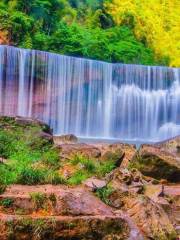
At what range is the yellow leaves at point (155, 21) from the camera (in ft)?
140

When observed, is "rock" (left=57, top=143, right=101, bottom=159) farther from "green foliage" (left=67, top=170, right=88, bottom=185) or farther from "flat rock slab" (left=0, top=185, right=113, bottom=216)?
"flat rock slab" (left=0, top=185, right=113, bottom=216)

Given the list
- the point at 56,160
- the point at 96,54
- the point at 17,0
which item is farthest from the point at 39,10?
the point at 56,160

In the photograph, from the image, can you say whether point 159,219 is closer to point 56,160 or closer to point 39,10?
point 56,160

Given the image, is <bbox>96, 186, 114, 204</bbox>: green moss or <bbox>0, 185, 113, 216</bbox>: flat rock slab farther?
<bbox>96, 186, 114, 204</bbox>: green moss

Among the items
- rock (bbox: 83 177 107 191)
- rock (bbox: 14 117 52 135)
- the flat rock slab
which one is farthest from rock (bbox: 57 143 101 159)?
the flat rock slab

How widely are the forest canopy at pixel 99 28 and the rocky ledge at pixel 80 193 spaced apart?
16706 mm

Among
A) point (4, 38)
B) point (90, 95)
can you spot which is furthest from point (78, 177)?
point (4, 38)

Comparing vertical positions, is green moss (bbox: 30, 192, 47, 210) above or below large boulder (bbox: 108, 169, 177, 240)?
above

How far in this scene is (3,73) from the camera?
26.5 metres

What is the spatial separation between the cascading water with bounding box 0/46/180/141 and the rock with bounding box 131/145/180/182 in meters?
13.3

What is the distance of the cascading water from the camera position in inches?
1060

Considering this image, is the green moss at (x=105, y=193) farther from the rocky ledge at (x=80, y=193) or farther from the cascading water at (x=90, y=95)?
the cascading water at (x=90, y=95)

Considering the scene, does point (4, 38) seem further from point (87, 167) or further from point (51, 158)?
point (87, 167)

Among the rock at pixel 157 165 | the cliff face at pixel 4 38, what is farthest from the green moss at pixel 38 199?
the cliff face at pixel 4 38
